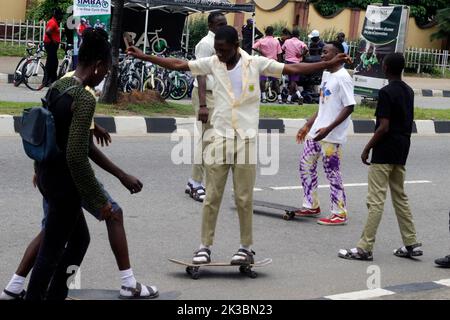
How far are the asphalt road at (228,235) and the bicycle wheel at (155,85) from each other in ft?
21.2

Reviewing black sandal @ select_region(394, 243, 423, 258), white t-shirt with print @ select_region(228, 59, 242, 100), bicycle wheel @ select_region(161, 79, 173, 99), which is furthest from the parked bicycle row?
white t-shirt with print @ select_region(228, 59, 242, 100)

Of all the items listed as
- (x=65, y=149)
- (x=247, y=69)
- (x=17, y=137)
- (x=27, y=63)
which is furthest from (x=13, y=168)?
(x=27, y=63)

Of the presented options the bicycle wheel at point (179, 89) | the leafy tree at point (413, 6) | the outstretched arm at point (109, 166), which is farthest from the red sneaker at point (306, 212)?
the leafy tree at point (413, 6)

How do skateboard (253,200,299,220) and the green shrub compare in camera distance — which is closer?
skateboard (253,200,299,220)

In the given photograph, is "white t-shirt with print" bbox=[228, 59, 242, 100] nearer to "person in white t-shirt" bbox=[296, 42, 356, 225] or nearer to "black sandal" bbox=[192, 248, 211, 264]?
"black sandal" bbox=[192, 248, 211, 264]

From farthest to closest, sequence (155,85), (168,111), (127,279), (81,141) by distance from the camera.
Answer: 1. (155,85)
2. (168,111)
3. (127,279)
4. (81,141)

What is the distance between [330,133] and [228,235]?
55.7 inches

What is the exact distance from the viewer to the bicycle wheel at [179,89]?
64.5 feet

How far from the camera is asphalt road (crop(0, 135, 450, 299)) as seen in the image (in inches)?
265

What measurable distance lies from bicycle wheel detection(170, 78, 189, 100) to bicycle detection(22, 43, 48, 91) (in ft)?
8.51

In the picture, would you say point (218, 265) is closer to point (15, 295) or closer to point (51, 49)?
point (15, 295)

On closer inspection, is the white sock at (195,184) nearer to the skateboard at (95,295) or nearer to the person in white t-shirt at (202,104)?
the person in white t-shirt at (202,104)

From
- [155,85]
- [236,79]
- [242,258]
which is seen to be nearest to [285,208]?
[242,258]

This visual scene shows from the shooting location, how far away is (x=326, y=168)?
895 centimetres
